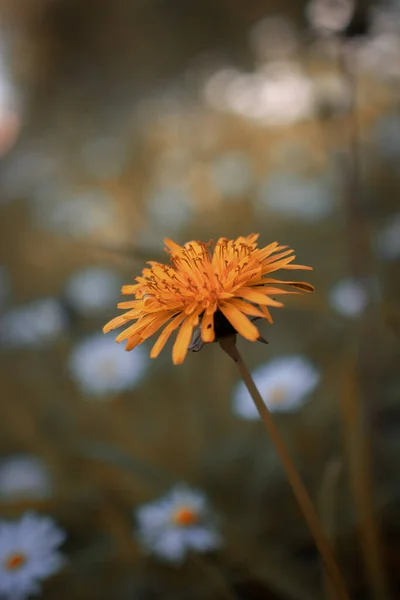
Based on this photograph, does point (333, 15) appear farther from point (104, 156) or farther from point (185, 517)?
point (104, 156)

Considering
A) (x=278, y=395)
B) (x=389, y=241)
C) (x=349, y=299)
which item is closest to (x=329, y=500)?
(x=278, y=395)

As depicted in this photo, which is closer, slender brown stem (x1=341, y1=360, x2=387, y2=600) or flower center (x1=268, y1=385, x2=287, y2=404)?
slender brown stem (x1=341, y1=360, x2=387, y2=600)

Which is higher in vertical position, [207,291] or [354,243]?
[354,243]

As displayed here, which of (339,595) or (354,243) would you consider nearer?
(339,595)

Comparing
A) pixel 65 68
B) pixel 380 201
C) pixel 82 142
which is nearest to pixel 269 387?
pixel 380 201

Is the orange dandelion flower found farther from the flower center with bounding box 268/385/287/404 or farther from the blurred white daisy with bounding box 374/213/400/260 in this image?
the blurred white daisy with bounding box 374/213/400/260

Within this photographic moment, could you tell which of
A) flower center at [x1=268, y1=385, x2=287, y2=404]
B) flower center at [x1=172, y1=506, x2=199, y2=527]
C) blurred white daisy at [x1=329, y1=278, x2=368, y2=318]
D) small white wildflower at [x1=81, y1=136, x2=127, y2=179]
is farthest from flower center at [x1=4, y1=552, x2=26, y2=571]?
small white wildflower at [x1=81, y1=136, x2=127, y2=179]

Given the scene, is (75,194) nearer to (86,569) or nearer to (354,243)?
(354,243)
